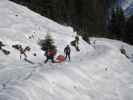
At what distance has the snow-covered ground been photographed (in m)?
17.1

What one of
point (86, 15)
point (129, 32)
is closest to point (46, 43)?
point (86, 15)

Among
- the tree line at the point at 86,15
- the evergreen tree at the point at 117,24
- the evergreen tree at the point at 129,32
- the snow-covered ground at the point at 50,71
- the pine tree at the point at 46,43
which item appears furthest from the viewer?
the evergreen tree at the point at 117,24

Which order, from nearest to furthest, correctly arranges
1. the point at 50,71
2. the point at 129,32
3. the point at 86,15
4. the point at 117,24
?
the point at 50,71 → the point at 86,15 → the point at 129,32 → the point at 117,24

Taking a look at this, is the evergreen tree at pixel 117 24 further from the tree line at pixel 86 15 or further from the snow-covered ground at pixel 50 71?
the snow-covered ground at pixel 50 71

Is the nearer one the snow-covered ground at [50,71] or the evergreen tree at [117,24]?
the snow-covered ground at [50,71]

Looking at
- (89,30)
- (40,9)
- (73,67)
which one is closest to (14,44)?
(73,67)

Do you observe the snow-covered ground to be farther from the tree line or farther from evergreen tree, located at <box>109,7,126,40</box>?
evergreen tree, located at <box>109,7,126,40</box>

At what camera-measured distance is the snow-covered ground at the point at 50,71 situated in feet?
56.2

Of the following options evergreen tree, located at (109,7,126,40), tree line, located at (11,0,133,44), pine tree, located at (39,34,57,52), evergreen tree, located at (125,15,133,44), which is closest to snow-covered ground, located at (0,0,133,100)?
pine tree, located at (39,34,57,52)

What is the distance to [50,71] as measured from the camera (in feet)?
67.9

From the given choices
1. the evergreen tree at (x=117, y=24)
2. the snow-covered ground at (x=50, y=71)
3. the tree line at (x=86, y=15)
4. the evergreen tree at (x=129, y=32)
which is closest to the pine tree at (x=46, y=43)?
the snow-covered ground at (x=50, y=71)

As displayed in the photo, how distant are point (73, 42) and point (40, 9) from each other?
1721cm

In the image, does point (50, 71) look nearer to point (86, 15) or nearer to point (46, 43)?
point (46, 43)

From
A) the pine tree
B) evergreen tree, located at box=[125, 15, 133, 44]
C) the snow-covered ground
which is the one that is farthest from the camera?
evergreen tree, located at box=[125, 15, 133, 44]
